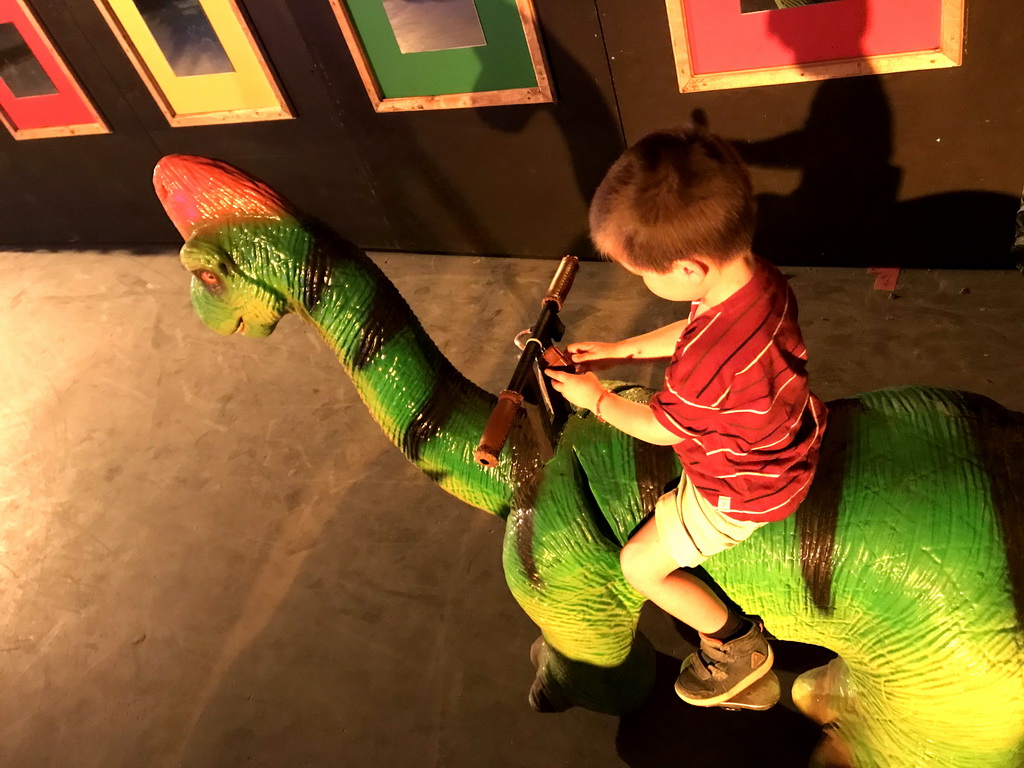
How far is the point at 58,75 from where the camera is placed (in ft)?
13.4

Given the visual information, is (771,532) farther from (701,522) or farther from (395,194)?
(395,194)

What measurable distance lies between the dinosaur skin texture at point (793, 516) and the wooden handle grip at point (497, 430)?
31 centimetres

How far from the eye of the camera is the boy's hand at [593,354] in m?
1.58

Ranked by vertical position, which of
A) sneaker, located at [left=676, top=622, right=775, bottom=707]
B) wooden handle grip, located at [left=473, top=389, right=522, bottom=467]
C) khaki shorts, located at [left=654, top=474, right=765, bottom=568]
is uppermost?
wooden handle grip, located at [left=473, top=389, right=522, bottom=467]

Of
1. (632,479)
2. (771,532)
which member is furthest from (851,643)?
(632,479)

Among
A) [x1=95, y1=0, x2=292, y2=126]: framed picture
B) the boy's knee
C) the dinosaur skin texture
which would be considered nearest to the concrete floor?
the dinosaur skin texture

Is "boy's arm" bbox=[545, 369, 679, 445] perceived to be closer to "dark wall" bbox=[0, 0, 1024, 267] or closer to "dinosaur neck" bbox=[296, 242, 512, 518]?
"dinosaur neck" bbox=[296, 242, 512, 518]

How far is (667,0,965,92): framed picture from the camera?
8.08 ft

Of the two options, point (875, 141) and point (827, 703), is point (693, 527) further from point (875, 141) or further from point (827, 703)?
point (875, 141)

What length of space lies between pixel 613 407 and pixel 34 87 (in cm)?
427

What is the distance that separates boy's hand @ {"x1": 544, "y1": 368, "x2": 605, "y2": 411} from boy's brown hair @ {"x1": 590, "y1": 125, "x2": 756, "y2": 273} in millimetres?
329

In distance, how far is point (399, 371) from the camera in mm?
1617

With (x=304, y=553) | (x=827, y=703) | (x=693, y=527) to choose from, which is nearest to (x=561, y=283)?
(x=693, y=527)

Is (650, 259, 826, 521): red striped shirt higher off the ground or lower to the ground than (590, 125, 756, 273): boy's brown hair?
lower
